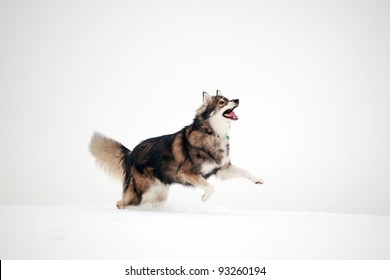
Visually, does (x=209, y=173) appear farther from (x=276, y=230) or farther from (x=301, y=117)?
(x=301, y=117)

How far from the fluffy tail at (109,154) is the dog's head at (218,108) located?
7.07 feet

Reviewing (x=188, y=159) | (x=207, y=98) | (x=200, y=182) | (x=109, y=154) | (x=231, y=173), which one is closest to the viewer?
(x=200, y=182)

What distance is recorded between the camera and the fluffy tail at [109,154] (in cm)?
962

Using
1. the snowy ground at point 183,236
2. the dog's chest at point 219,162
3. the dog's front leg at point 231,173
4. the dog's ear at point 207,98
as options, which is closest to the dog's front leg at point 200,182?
the dog's chest at point 219,162

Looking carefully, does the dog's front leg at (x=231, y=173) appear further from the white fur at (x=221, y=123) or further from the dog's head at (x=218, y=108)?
the dog's head at (x=218, y=108)

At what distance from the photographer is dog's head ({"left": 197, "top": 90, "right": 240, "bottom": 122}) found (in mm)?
8555

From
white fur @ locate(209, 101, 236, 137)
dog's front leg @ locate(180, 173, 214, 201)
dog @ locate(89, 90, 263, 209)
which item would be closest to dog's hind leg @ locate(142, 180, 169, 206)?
dog @ locate(89, 90, 263, 209)

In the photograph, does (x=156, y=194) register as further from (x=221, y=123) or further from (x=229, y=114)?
(x=229, y=114)

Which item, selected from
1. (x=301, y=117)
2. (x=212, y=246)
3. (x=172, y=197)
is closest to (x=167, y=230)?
(x=212, y=246)

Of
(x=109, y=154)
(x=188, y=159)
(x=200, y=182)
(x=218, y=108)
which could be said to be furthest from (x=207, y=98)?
(x=109, y=154)

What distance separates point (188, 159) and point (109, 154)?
2.21 metres

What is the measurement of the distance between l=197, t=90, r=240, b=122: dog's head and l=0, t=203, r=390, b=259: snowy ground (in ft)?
6.73

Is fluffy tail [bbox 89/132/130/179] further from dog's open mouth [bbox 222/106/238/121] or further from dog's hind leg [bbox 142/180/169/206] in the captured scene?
dog's open mouth [bbox 222/106/238/121]

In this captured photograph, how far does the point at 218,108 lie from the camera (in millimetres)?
8648
